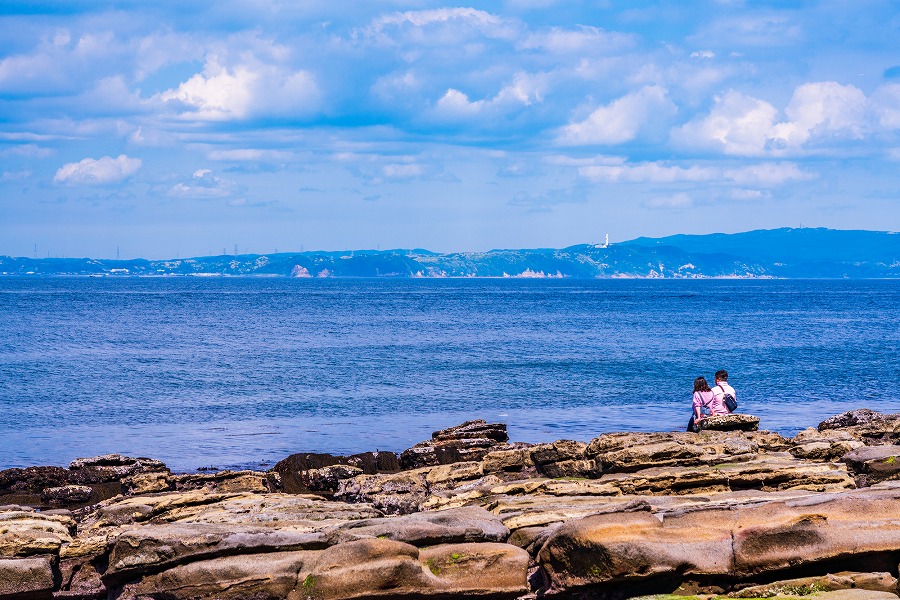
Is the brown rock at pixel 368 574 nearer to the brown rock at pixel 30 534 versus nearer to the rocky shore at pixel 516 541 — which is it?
the rocky shore at pixel 516 541

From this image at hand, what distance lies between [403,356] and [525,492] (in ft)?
165

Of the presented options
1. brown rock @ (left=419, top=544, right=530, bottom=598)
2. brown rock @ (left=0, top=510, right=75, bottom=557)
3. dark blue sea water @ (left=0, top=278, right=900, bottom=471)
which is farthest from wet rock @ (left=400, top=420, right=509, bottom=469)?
brown rock @ (left=419, top=544, right=530, bottom=598)

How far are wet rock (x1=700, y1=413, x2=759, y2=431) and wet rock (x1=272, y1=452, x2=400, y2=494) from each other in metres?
8.86

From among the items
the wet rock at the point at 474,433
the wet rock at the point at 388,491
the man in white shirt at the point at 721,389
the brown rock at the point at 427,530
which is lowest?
the wet rock at the point at 388,491

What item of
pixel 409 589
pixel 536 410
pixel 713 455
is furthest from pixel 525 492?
pixel 536 410

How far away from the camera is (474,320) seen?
115 metres

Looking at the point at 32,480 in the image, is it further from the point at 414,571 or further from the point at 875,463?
the point at 875,463

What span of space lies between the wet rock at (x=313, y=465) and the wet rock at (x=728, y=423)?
886 cm

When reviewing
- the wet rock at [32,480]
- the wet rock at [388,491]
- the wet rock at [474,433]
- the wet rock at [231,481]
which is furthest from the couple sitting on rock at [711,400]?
the wet rock at [32,480]

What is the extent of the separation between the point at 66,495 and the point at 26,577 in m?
9.22

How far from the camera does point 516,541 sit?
16.4 m

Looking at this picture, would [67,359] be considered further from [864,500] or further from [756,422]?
[864,500]

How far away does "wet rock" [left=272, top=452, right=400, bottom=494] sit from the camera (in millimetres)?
25578

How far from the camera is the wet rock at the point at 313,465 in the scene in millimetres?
25578
